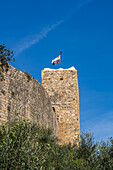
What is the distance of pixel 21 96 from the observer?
16.4 m

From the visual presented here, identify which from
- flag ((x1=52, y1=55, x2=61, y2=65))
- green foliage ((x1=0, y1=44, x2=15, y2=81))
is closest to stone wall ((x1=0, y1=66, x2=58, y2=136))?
green foliage ((x1=0, y1=44, x2=15, y2=81))

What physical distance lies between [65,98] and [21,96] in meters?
14.2

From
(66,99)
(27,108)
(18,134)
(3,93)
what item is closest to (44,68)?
(66,99)

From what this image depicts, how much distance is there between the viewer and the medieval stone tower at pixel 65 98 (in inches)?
1147

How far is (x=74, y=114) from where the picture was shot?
97.9 feet

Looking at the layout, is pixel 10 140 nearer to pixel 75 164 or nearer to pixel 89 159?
pixel 75 164

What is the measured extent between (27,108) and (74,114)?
13422 mm

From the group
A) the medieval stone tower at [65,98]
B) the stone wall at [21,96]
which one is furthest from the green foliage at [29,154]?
the medieval stone tower at [65,98]

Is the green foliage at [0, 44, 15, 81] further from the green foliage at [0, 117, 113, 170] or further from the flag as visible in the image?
the flag

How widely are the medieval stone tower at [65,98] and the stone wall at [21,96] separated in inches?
323

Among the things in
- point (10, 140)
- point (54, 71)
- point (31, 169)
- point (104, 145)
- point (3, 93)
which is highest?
point (54, 71)

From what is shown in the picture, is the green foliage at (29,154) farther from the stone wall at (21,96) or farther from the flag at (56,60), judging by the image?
the flag at (56,60)

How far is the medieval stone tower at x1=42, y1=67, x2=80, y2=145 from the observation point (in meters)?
29.1

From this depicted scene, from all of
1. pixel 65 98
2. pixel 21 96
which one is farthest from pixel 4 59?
pixel 65 98
